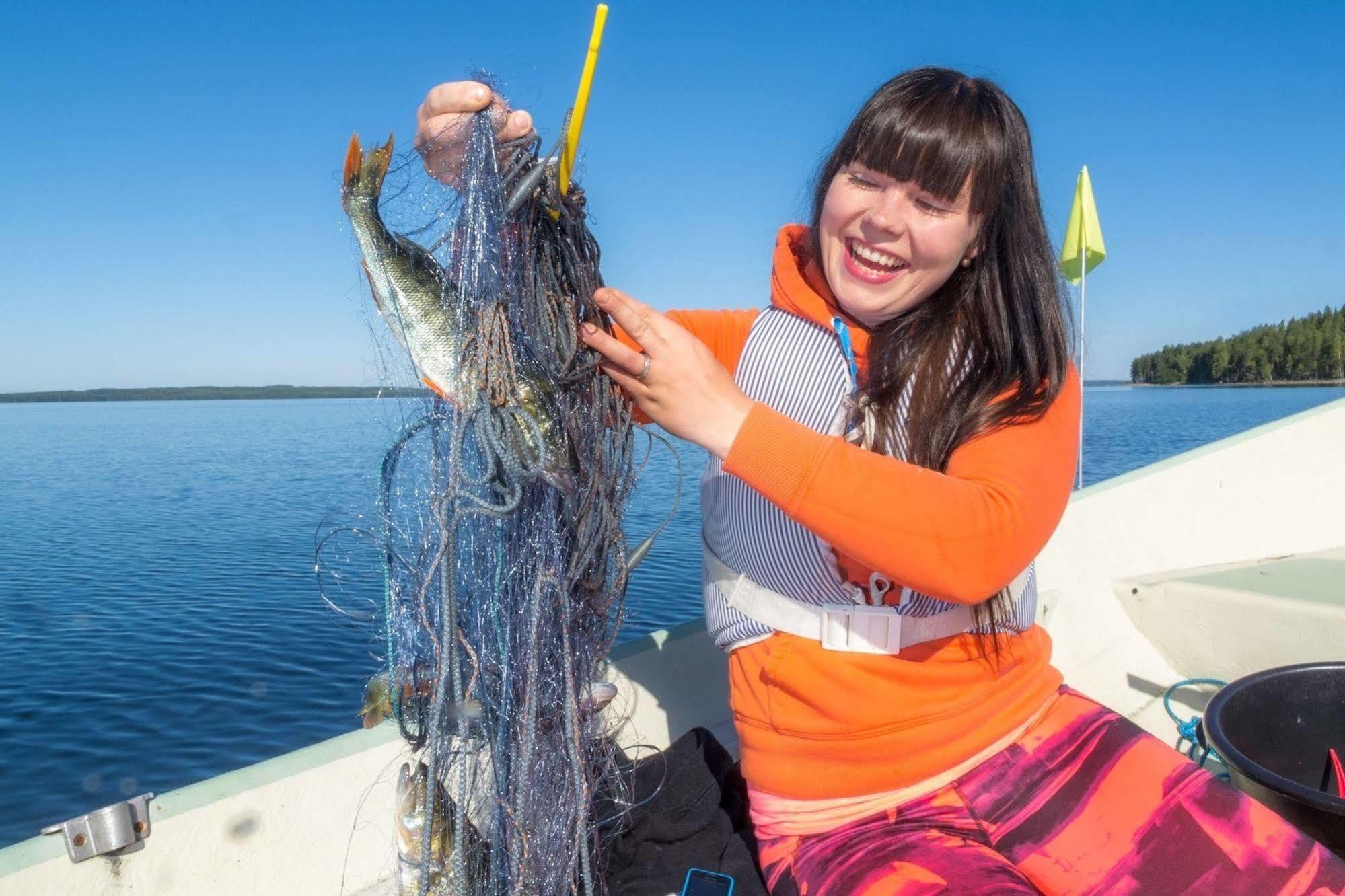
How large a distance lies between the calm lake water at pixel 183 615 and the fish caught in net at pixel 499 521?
42 centimetres

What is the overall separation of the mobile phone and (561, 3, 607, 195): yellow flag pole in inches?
66.9

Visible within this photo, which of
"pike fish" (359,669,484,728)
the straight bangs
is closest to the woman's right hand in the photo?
the straight bangs

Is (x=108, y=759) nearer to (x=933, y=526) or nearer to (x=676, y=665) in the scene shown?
(x=676, y=665)

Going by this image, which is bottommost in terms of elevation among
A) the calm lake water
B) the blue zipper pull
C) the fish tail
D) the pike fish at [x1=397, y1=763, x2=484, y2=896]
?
the calm lake water

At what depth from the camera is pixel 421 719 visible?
1.91 m

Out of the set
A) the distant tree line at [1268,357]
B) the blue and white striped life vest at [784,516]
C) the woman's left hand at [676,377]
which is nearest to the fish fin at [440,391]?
the woman's left hand at [676,377]

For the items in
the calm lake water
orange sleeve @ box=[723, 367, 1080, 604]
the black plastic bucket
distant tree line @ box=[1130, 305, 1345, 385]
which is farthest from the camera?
distant tree line @ box=[1130, 305, 1345, 385]

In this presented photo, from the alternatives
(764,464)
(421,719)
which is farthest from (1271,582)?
(421,719)

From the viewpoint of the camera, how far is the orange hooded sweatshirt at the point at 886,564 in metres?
1.55

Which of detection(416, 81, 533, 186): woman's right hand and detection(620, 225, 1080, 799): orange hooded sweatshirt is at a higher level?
detection(416, 81, 533, 186): woman's right hand

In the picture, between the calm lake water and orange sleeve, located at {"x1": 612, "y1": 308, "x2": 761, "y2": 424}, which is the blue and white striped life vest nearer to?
orange sleeve, located at {"x1": 612, "y1": 308, "x2": 761, "y2": 424}

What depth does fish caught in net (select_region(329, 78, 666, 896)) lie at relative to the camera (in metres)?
1.68

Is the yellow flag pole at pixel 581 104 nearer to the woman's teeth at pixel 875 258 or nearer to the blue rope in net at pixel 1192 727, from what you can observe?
the woman's teeth at pixel 875 258

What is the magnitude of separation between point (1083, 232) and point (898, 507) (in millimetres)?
9167
